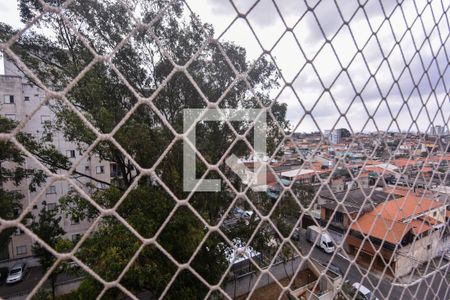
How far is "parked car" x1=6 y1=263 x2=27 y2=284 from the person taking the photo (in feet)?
14.3

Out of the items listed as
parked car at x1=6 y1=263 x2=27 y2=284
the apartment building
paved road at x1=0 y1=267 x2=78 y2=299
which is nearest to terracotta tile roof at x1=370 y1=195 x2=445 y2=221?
the apartment building

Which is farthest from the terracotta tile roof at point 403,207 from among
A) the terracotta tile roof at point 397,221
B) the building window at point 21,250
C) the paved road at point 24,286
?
the building window at point 21,250

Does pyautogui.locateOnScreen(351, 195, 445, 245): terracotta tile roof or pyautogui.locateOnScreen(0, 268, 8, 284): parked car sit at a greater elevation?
pyautogui.locateOnScreen(351, 195, 445, 245): terracotta tile roof

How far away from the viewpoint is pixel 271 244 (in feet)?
7.93

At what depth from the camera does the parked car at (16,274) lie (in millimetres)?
4359

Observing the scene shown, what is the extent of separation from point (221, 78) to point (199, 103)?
0.95 feet

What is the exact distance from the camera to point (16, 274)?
442cm

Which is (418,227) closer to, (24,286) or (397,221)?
(397,221)

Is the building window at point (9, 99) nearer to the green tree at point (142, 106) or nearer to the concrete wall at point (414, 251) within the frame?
the green tree at point (142, 106)

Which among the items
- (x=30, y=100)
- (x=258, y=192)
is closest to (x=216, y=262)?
(x=258, y=192)

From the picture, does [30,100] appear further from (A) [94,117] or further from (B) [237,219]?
(B) [237,219]

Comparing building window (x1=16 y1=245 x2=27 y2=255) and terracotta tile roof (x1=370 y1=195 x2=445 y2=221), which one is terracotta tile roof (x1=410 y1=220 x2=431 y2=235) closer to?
terracotta tile roof (x1=370 y1=195 x2=445 y2=221)

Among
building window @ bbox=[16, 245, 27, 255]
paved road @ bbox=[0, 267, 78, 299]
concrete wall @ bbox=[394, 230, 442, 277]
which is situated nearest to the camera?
concrete wall @ bbox=[394, 230, 442, 277]

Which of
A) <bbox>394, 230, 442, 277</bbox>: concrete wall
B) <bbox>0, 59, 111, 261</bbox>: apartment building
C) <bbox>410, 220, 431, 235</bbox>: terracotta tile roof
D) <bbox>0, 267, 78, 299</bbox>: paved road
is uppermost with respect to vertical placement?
<bbox>0, 59, 111, 261</bbox>: apartment building
